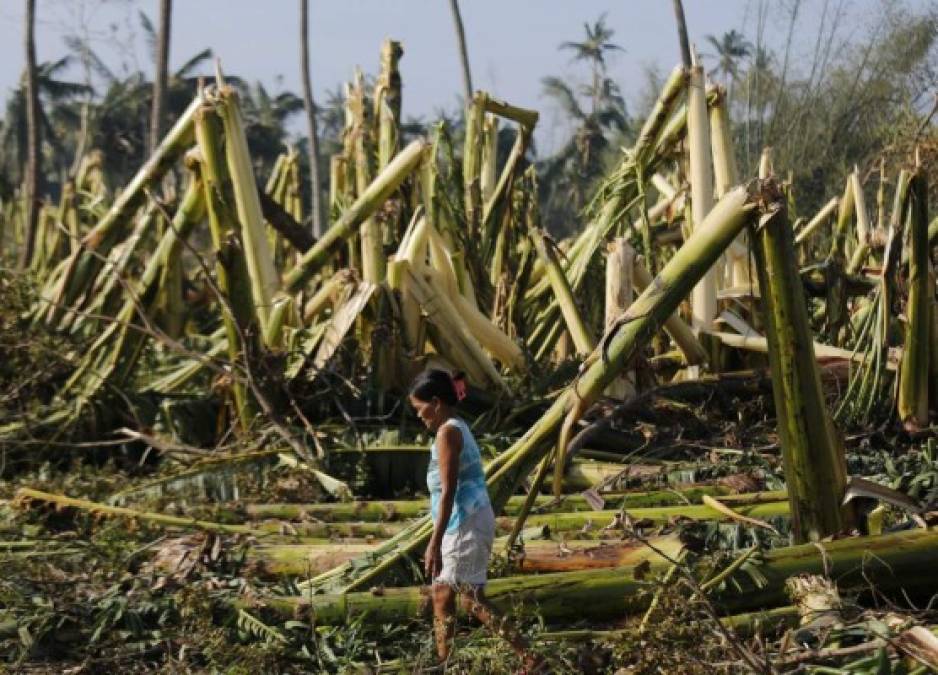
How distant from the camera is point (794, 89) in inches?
719

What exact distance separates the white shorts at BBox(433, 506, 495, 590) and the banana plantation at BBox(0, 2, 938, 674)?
123 millimetres

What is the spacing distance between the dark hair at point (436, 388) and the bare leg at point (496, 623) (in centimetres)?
63

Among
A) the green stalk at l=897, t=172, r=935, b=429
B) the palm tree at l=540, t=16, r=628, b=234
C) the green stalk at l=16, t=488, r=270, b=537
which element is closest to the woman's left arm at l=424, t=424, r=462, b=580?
the green stalk at l=16, t=488, r=270, b=537

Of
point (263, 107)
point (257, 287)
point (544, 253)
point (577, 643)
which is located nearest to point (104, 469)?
point (257, 287)

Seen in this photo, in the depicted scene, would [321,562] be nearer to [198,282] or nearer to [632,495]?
[632,495]

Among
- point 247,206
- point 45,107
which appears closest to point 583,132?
point 45,107

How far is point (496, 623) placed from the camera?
4129 millimetres

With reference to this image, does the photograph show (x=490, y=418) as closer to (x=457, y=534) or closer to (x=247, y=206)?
(x=247, y=206)

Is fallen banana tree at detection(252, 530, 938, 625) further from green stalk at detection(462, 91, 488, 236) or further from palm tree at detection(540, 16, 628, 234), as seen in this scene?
palm tree at detection(540, 16, 628, 234)

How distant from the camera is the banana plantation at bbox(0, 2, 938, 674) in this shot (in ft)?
14.0

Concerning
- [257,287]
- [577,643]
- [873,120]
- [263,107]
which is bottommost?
[577,643]

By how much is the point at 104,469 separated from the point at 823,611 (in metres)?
5.00

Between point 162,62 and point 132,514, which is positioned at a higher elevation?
point 162,62

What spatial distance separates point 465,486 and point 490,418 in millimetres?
3011
